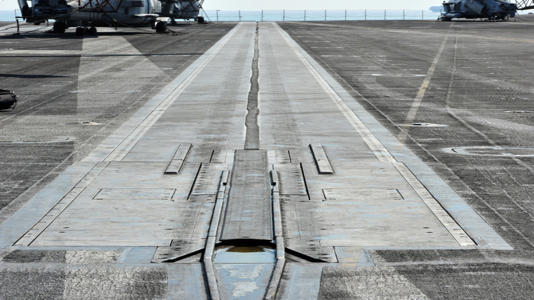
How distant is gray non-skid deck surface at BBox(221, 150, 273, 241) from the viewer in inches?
364

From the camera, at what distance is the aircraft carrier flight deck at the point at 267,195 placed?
25.5ft

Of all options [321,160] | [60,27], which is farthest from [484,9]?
[321,160]

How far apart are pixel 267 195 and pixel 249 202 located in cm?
50

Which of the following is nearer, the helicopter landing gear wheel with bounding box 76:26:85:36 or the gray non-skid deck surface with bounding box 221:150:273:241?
the gray non-skid deck surface with bounding box 221:150:273:241

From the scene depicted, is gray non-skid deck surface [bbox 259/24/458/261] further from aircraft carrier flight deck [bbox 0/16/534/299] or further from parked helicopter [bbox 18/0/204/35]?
parked helicopter [bbox 18/0/204/35]

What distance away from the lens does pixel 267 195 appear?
1109 cm

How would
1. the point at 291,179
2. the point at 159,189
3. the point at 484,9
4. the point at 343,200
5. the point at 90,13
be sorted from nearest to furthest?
the point at 343,200
the point at 159,189
the point at 291,179
the point at 90,13
the point at 484,9

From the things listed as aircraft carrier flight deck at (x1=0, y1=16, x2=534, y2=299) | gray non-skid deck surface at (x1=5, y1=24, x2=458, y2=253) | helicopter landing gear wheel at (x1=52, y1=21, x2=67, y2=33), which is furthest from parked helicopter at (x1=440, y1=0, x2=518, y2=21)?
gray non-skid deck surface at (x1=5, y1=24, x2=458, y2=253)

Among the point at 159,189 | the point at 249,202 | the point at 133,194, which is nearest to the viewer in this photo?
the point at 249,202

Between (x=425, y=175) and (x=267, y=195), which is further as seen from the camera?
(x=425, y=175)

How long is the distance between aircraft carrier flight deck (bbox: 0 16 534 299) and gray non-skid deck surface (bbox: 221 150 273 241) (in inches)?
1.6

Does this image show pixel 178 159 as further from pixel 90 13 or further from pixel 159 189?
pixel 90 13

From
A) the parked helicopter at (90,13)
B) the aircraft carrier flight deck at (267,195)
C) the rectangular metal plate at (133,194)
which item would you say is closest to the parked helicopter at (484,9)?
the parked helicopter at (90,13)

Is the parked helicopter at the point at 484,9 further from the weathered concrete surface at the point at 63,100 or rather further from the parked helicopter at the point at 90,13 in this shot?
the weathered concrete surface at the point at 63,100
